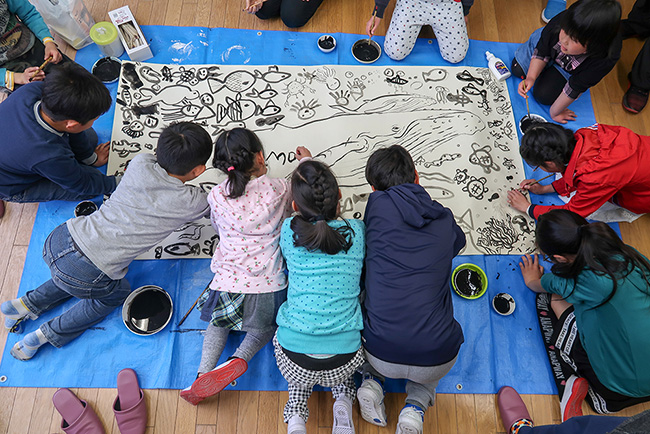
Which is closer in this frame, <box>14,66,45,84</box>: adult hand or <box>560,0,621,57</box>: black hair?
<box>560,0,621,57</box>: black hair

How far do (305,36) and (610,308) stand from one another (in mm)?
1793

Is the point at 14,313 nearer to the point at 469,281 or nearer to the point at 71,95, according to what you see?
the point at 71,95

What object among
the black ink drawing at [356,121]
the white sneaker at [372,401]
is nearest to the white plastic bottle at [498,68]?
the black ink drawing at [356,121]

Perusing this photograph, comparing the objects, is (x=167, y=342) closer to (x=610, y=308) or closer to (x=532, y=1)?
(x=610, y=308)

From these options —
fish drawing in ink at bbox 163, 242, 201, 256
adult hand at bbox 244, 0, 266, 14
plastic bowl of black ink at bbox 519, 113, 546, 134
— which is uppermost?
adult hand at bbox 244, 0, 266, 14

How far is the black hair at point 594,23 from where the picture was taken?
1.61 meters

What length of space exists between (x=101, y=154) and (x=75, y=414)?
3.46 feet

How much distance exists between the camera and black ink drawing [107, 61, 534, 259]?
1.91 metres

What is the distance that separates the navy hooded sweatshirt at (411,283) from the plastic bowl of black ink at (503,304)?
1.31ft

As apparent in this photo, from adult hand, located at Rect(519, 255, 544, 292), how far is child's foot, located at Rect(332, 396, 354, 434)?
0.90 metres

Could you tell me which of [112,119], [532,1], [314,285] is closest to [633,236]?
[532,1]

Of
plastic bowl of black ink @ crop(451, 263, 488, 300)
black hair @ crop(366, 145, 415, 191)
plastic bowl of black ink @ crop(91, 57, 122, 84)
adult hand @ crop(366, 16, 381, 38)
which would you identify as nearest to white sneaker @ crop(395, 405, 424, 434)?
plastic bowl of black ink @ crop(451, 263, 488, 300)

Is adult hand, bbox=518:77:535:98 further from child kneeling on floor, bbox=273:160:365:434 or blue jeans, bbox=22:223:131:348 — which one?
blue jeans, bbox=22:223:131:348

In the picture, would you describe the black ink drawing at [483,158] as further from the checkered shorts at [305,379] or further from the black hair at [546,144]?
the checkered shorts at [305,379]
